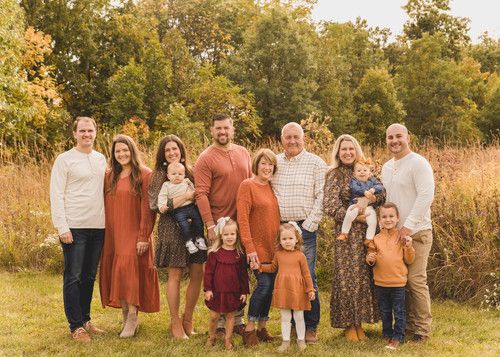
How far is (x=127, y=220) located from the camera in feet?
17.9

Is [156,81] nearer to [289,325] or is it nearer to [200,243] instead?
[200,243]

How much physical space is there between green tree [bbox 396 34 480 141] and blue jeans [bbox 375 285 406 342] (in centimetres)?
2104

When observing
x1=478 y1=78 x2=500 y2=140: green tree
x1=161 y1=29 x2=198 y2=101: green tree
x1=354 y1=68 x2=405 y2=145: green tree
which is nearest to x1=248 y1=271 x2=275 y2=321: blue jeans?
x1=161 y1=29 x2=198 y2=101: green tree

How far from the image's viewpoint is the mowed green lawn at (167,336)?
5.14 m

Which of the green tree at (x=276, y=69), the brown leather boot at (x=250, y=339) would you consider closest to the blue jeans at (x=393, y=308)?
the brown leather boot at (x=250, y=339)

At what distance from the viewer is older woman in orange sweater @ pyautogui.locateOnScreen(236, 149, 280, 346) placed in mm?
5094

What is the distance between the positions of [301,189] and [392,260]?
963mm

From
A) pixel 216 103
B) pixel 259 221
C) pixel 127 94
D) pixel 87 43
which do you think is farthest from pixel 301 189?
pixel 87 43

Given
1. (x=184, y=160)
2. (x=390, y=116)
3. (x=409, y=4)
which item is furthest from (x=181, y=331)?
(x=409, y=4)

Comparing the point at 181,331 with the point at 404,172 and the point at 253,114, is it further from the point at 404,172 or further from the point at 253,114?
the point at 253,114

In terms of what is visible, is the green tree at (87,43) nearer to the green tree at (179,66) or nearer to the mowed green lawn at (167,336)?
the green tree at (179,66)

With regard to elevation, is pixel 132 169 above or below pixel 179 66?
below

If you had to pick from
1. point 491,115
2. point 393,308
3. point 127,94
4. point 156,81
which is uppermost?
point 156,81

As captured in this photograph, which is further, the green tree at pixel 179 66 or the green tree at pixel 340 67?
the green tree at pixel 340 67
